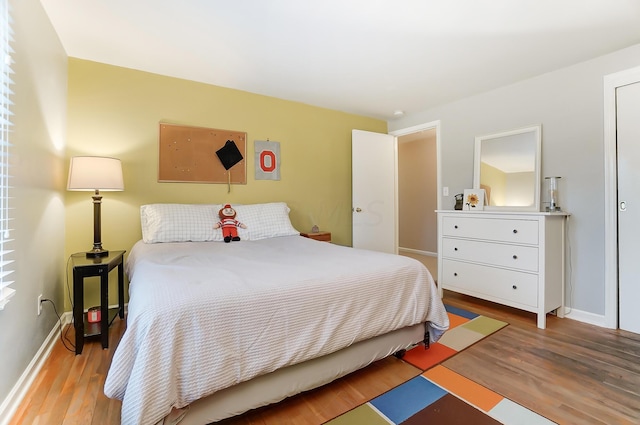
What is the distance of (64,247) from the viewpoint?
2.54m

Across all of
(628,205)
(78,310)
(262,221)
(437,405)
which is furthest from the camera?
(262,221)

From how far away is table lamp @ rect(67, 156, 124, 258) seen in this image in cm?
221

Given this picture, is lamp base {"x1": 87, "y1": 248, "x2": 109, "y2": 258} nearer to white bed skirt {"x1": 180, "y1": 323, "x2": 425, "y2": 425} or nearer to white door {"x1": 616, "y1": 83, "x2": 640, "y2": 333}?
white bed skirt {"x1": 180, "y1": 323, "x2": 425, "y2": 425}

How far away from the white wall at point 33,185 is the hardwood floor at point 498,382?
21 cm

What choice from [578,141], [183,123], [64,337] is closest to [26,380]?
[64,337]

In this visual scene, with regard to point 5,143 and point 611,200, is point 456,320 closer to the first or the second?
point 611,200

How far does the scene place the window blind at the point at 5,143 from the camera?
4.27 ft

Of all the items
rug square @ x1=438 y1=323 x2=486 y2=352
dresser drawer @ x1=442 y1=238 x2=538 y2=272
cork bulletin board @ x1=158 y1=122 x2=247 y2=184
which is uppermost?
cork bulletin board @ x1=158 y1=122 x2=247 y2=184

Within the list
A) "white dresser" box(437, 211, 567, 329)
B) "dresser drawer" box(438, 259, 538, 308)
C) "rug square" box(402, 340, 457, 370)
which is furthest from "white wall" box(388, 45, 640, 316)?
"rug square" box(402, 340, 457, 370)

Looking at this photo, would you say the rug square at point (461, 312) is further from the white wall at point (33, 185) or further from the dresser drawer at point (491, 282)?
the white wall at point (33, 185)

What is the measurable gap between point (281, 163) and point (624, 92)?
3133 mm

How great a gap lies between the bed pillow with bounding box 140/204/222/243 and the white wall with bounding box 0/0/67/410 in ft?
2.00

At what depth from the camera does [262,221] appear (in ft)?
9.71

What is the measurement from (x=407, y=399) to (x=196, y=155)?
2.76 meters
